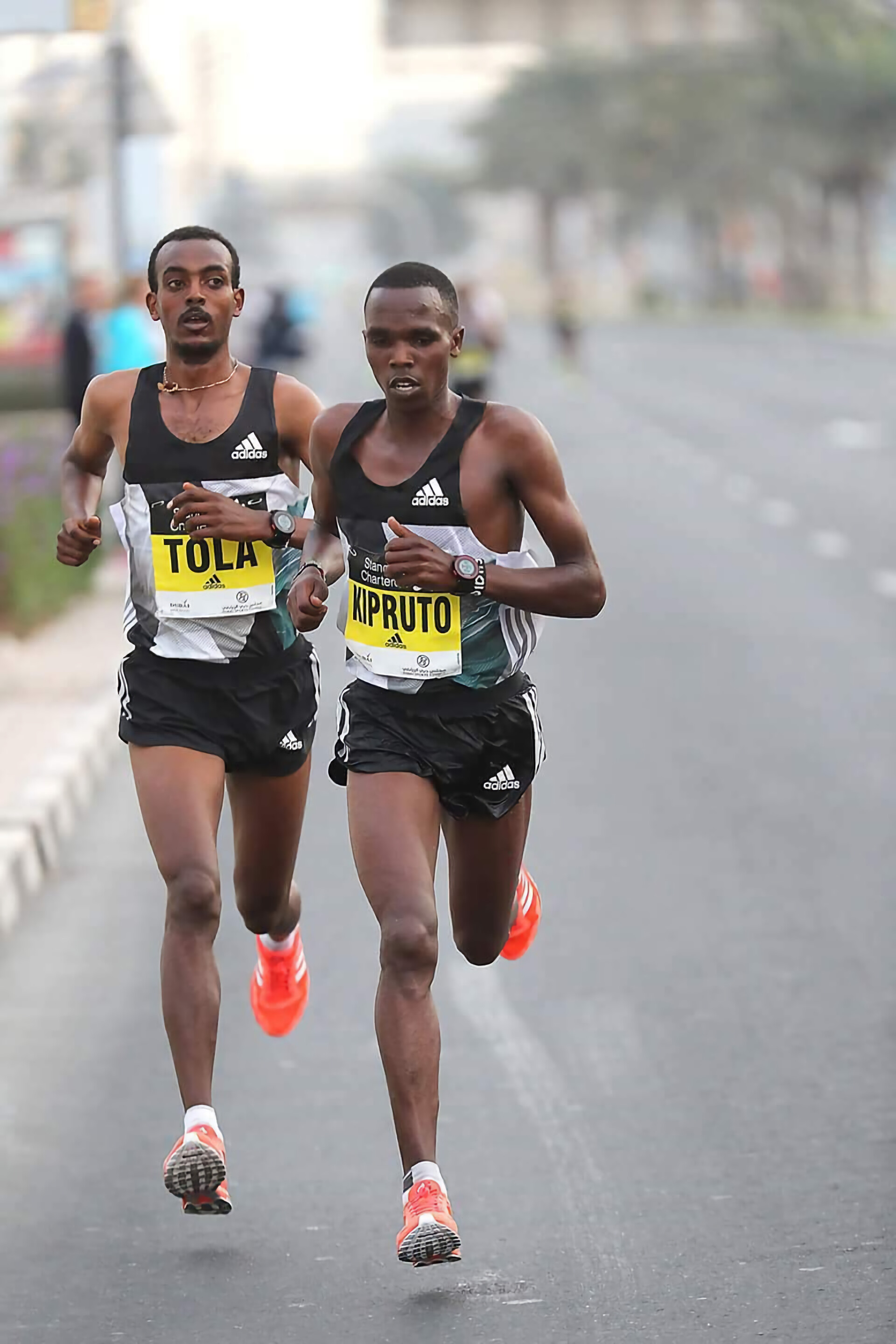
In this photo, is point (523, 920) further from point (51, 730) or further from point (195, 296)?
point (51, 730)

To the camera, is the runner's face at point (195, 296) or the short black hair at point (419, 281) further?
the runner's face at point (195, 296)

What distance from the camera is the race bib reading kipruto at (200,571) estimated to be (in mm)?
5887

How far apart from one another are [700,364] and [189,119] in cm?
1420

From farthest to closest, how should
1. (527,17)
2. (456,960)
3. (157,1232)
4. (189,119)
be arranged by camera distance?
(189,119)
(527,17)
(456,960)
(157,1232)

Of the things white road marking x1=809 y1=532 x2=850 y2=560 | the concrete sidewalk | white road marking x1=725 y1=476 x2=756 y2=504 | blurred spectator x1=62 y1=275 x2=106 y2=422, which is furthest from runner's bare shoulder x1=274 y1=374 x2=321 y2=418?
white road marking x1=725 y1=476 x2=756 y2=504

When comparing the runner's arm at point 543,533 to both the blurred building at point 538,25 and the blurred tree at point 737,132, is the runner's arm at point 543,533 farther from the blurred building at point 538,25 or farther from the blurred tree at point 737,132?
the blurred tree at point 737,132

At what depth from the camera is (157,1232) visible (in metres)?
5.82

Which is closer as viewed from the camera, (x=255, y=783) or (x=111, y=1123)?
(x=255, y=783)

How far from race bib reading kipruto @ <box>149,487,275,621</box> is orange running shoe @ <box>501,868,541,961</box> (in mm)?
1219

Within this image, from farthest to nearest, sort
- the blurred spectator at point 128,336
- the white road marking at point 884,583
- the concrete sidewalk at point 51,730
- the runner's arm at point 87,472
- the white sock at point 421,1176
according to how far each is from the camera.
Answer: the white road marking at point 884,583, the blurred spectator at point 128,336, the concrete sidewalk at point 51,730, the runner's arm at point 87,472, the white sock at point 421,1176

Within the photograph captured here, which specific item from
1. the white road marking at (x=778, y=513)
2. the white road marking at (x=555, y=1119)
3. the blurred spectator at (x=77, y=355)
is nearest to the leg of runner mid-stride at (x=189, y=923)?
the white road marking at (x=555, y=1119)

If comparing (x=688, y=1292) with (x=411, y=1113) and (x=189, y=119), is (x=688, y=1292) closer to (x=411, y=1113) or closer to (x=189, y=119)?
(x=411, y=1113)

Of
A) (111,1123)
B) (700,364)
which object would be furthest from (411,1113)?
(700,364)

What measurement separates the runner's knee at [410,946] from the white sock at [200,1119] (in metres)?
0.47
